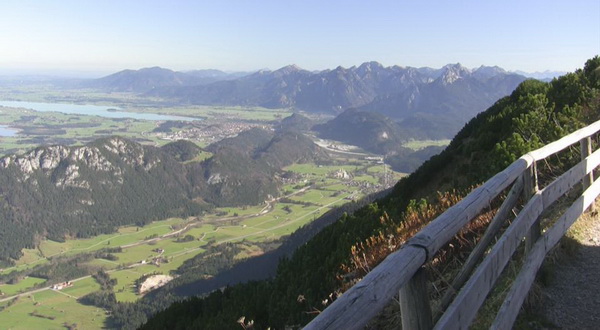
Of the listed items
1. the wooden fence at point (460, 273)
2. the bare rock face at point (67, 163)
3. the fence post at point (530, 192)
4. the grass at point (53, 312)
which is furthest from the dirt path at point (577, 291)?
the bare rock face at point (67, 163)

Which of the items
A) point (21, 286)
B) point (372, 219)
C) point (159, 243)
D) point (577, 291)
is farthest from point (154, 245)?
point (577, 291)

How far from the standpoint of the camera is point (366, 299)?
187 centimetres

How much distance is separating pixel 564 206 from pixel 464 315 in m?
6.11

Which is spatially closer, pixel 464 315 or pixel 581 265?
pixel 464 315

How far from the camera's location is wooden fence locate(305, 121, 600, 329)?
1862 millimetres

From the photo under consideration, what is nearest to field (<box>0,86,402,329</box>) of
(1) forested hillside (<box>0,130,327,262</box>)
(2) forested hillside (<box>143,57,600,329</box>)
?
(1) forested hillside (<box>0,130,327,262</box>)

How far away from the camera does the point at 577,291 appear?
5152 mm

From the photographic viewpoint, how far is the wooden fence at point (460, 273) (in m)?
1.86

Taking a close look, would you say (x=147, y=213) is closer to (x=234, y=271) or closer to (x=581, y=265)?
(x=234, y=271)

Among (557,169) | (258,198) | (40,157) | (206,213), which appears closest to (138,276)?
(206,213)

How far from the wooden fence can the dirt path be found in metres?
0.60

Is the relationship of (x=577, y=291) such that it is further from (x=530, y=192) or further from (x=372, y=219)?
(x=372, y=219)

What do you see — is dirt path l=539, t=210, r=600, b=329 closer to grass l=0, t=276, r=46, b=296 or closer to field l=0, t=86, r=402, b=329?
field l=0, t=86, r=402, b=329

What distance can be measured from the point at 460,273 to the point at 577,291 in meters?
2.95
